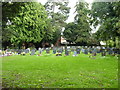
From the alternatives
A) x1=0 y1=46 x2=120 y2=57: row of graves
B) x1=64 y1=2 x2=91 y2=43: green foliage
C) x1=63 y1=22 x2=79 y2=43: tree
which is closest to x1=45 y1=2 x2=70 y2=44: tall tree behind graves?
x1=63 y1=22 x2=79 y2=43: tree

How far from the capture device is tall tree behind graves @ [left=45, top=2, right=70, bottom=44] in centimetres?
1842

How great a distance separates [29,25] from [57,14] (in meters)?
4.10

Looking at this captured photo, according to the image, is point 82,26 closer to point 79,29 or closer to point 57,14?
point 79,29

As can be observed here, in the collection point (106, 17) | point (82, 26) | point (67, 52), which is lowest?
point (67, 52)

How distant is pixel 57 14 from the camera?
1869cm

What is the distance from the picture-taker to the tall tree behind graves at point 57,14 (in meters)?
18.4

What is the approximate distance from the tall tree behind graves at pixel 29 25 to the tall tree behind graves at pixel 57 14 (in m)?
0.97

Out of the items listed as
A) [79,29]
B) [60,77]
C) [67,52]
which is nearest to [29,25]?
[79,29]

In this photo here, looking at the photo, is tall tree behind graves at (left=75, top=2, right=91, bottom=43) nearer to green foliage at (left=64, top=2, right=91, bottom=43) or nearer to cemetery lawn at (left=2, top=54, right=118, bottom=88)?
green foliage at (left=64, top=2, right=91, bottom=43)

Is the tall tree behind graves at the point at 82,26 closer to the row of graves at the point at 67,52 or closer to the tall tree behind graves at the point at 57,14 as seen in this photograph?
the tall tree behind graves at the point at 57,14

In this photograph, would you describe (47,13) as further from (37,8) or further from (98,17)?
(98,17)

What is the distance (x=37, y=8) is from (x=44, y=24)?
1914 mm

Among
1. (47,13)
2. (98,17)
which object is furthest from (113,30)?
(47,13)

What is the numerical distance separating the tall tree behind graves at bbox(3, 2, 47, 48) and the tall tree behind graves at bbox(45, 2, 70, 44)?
3.18ft
